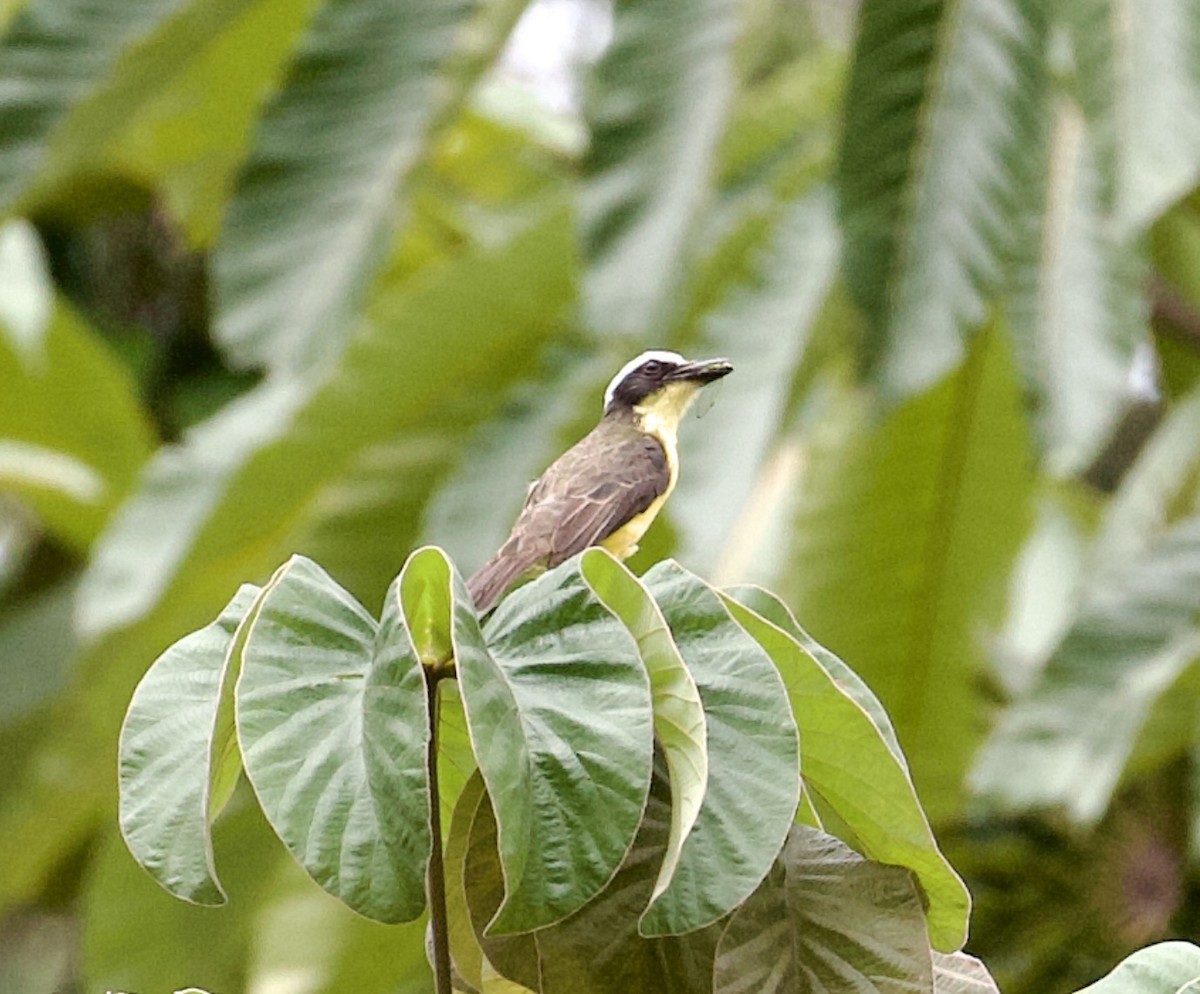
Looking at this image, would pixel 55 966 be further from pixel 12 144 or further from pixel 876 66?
pixel 876 66

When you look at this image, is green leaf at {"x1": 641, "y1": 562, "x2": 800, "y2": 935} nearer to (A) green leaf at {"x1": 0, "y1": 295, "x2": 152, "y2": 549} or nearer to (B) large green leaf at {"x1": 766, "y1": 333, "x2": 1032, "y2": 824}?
(B) large green leaf at {"x1": 766, "y1": 333, "x2": 1032, "y2": 824}

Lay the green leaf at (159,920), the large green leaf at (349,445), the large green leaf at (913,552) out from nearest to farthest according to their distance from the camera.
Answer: the large green leaf at (913,552) → the large green leaf at (349,445) → the green leaf at (159,920)

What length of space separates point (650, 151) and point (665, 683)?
190cm

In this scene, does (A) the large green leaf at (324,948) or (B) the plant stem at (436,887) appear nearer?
(B) the plant stem at (436,887)

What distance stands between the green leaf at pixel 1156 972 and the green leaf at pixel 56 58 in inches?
87.3

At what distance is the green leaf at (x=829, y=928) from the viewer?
1036mm

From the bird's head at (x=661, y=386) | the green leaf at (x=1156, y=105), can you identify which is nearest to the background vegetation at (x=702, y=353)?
the green leaf at (x=1156, y=105)

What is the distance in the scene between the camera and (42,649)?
5.37 meters

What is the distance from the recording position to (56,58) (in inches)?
118

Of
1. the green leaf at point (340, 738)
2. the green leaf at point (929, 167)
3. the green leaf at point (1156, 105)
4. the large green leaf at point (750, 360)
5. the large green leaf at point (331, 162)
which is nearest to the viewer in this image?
the green leaf at point (340, 738)

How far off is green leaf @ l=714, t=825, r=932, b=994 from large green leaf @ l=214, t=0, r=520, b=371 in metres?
1.83

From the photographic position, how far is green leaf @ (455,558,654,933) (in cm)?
89

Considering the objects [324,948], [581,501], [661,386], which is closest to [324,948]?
[324,948]

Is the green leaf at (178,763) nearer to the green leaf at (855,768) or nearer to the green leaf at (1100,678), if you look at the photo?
the green leaf at (855,768)
